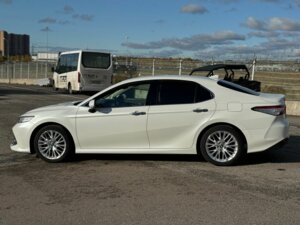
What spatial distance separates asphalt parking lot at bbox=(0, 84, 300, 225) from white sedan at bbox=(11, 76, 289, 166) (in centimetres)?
30

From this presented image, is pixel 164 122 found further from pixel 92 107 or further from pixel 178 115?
pixel 92 107

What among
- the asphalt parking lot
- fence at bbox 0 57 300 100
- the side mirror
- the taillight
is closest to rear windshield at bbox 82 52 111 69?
fence at bbox 0 57 300 100

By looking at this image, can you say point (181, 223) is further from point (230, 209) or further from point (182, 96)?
point (182, 96)

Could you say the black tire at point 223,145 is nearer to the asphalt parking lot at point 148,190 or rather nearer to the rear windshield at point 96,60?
the asphalt parking lot at point 148,190

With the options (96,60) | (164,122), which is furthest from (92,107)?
(96,60)

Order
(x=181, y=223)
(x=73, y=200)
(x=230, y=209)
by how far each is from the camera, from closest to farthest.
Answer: (x=181, y=223) → (x=230, y=209) → (x=73, y=200)

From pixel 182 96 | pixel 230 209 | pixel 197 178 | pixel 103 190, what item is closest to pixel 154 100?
pixel 182 96

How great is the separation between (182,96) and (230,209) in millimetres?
3008

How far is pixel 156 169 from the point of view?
8.15 meters

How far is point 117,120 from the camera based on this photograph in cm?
854

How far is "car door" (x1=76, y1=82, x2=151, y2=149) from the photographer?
8500 millimetres

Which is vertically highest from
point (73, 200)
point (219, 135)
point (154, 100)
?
point (154, 100)

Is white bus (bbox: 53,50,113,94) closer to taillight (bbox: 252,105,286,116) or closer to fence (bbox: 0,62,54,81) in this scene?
taillight (bbox: 252,105,286,116)

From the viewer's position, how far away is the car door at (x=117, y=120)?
27.9 ft
